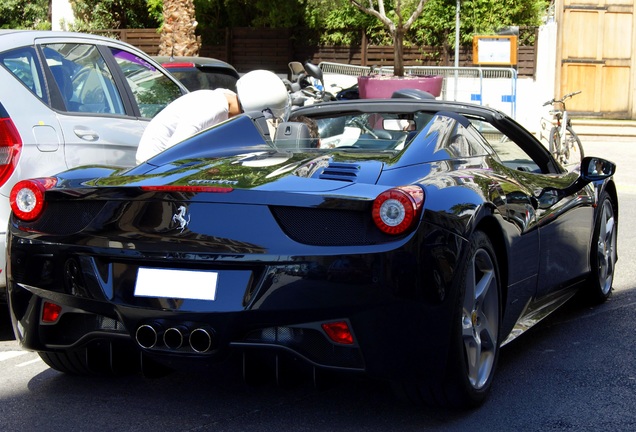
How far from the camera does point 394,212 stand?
3.81 meters

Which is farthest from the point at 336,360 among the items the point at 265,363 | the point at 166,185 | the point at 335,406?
the point at 166,185

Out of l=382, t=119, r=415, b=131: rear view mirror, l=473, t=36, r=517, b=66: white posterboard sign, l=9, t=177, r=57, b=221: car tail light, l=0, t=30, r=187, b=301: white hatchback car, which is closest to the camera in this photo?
l=9, t=177, r=57, b=221: car tail light

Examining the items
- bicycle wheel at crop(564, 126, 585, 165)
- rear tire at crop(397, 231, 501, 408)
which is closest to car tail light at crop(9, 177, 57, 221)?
rear tire at crop(397, 231, 501, 408)

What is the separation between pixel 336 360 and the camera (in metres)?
3.89

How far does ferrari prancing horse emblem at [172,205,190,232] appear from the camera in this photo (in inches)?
157

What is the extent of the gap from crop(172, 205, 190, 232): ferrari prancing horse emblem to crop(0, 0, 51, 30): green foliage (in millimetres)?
30846

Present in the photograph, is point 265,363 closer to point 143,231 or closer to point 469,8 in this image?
point 143,231

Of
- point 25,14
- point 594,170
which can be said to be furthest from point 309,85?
point 25,14

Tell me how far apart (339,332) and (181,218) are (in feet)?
2.40

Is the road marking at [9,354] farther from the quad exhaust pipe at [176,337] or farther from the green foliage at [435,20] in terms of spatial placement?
the green foliage at [435,20]

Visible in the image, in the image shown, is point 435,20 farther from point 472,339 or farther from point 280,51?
point 472,339

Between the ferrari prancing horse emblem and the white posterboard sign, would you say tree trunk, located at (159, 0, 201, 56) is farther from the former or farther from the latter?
the ferrari prancing horse emblem

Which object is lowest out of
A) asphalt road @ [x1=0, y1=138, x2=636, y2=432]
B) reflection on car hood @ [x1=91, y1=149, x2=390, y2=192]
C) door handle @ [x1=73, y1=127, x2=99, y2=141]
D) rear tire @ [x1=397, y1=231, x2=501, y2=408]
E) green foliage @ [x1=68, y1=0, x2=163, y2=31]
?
asphalt road @ [x1=0, y1=138, x2=636, y2=432]

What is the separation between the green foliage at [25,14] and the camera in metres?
33.4
